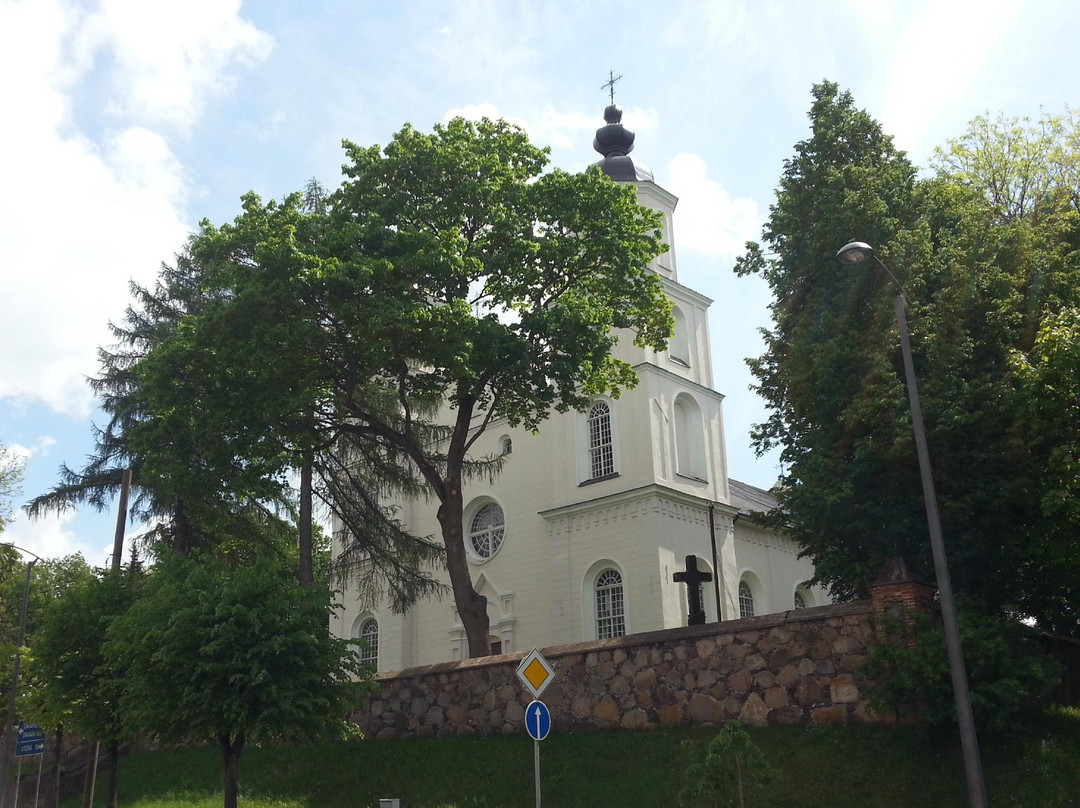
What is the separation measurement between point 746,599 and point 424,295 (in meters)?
17.4

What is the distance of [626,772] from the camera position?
15414 mm

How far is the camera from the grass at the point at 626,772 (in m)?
12.8

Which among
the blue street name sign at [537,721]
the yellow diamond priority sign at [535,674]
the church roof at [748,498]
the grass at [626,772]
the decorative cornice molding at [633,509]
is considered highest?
the church roof at [748,498]

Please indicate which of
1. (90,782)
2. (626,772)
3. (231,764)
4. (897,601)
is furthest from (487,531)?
(897,601)

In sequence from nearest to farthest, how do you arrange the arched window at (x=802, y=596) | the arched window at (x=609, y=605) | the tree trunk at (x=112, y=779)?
the tree trunk at (x=112, y=779) < the arched window at (x=609, y=605) < the arched window at (x=802, y=596)

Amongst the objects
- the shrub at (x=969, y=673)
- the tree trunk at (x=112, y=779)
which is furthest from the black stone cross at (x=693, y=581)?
the tree trunk at (x=112, y=779)

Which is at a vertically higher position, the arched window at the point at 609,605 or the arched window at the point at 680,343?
the arched window at the point at 680,343

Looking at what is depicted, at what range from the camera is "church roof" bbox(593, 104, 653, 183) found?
34.4 m

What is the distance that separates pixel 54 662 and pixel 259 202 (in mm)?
9896

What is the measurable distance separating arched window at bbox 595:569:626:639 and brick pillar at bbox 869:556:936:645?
14.6m

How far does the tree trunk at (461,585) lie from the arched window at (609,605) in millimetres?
8546

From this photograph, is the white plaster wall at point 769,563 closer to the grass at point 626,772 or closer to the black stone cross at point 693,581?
the black stone cross at point 693,581

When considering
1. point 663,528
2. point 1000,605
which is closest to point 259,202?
point 663,528

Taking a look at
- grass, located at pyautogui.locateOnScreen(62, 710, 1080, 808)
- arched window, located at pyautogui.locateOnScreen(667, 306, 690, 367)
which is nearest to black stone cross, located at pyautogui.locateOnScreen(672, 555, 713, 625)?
grass, located at pyautogui.locateOnScreen(62, 710, 1080, 808)
